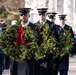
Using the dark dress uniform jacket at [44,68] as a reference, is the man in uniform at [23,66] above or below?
above

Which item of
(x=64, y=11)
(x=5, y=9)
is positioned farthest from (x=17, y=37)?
(x=5, y=9)

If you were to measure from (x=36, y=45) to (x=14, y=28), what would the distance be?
524mm

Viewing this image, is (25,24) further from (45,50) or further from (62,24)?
(62,24)

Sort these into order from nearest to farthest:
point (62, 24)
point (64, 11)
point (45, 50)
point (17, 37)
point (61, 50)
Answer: point (17, 37) → point (45, 50) → point (61, 50) → point (62, 24) → point (64, 11)

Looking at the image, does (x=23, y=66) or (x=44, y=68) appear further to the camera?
(x=44, y=68)

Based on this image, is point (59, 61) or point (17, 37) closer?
point (17, 37)

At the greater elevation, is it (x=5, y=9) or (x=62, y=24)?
(x=62, y=24)

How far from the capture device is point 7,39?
10.9 metres

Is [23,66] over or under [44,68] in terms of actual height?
over

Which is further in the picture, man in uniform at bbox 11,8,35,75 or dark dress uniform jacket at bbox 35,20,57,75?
dark dress uniform jacket at bbox 35,20,57,75

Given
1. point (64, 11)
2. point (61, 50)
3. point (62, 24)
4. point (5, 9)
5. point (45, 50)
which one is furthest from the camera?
point (5, 9)

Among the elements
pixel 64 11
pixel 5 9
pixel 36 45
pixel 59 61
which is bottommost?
pixel 5 9

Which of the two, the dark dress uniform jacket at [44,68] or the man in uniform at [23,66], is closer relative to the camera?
the man in uniform at [23,66]

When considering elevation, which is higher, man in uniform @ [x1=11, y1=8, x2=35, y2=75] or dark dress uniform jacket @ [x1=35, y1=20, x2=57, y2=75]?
man in uniform @ [x1=11, y1=8, x2=35, y2=75]
